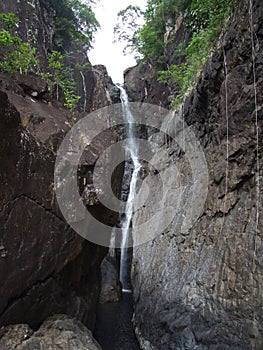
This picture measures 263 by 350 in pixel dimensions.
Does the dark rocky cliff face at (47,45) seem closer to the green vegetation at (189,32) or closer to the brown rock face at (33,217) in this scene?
the green vegetation at (189,32)

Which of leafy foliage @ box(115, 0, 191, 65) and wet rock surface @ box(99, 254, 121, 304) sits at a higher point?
leafy foliage @ box(115, 0, 191, 65)

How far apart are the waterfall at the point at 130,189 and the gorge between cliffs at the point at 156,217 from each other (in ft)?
12.2

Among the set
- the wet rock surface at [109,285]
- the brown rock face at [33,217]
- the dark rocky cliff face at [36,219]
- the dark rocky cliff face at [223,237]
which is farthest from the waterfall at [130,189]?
the brown rock face at [33,217]

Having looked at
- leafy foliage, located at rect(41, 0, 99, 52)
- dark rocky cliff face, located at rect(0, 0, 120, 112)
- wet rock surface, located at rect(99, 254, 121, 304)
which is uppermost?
leafy foliage, located at rect(41, 0, 99, 52)

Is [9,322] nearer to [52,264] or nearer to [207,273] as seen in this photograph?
[52,264]

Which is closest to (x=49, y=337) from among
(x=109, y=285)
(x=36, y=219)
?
(x=36, y=219)

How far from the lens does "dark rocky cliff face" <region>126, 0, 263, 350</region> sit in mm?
5102

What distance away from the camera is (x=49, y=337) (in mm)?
4625

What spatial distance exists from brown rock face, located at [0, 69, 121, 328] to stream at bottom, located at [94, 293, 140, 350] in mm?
1543

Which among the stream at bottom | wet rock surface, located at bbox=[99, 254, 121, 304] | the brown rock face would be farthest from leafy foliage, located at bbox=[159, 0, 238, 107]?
the stream at bottom

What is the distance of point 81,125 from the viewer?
677cm

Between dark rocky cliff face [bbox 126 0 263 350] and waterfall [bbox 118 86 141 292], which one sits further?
waterfall [bbox 118 86 141 292]

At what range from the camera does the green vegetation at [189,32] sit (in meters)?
7.99

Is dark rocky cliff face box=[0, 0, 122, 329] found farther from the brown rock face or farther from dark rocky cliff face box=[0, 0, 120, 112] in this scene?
dark rocky cliff face box=[0, 0, 120, 112]
